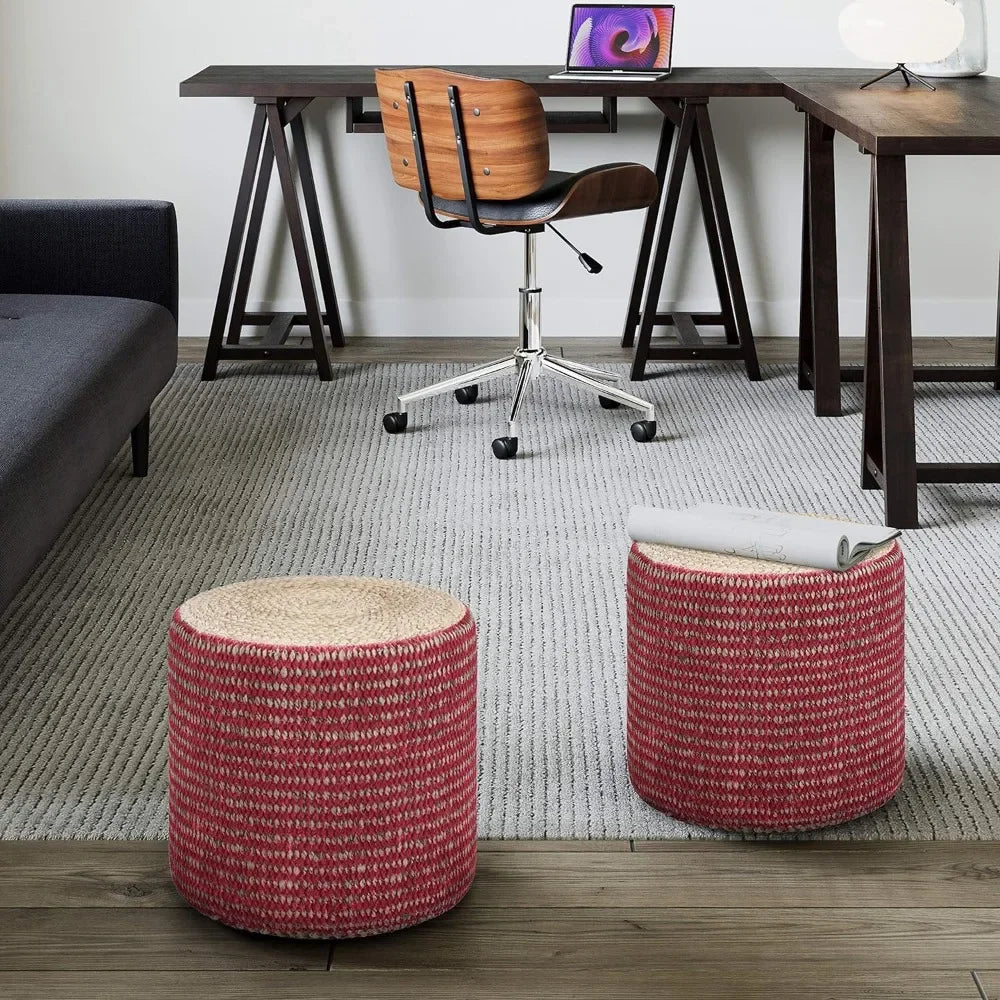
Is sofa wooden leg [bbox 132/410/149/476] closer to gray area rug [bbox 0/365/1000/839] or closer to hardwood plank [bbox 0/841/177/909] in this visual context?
gray area rug [bbox 0/365/1000/839]

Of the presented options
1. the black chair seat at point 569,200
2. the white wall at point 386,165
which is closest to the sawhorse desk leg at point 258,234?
the white wall at point 386,165

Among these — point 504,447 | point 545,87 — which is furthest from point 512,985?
point 545,87

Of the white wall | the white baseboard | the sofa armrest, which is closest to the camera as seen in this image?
the sofa armrest

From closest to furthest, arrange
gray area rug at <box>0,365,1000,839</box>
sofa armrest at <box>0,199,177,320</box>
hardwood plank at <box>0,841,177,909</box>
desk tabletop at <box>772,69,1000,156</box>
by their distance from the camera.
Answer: hardwood plank at <box>0,841,177,909</box> < gray area rug at <box>0,365,1000,839</box> < desk tabletop at <box>772,69,1000,156</box> < sofa armrest at <box>0,199,177,320</box>

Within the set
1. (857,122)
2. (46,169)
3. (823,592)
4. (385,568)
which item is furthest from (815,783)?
A: (46,169)

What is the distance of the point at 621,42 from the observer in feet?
13.1

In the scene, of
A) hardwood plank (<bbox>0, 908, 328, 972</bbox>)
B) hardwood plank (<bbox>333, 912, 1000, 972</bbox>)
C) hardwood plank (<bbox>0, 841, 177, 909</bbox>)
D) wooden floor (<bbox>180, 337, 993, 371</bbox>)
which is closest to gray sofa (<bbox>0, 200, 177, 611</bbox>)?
hardwood plank (<bbox>0, 841, 177, 909</bbox>)

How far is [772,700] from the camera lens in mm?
1668

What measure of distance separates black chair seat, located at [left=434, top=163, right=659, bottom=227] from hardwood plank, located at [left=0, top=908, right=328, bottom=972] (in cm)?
214

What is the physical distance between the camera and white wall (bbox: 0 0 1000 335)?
436 cm

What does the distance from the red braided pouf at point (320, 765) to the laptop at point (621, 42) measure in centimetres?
275

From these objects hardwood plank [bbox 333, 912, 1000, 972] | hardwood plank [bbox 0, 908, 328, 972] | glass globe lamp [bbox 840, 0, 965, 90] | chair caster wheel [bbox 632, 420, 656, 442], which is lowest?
hardwood plank [bbox 333, 912, 1000, 972]

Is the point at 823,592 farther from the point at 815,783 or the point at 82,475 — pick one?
the point at 82,475

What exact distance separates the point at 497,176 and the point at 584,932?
6.97ft
